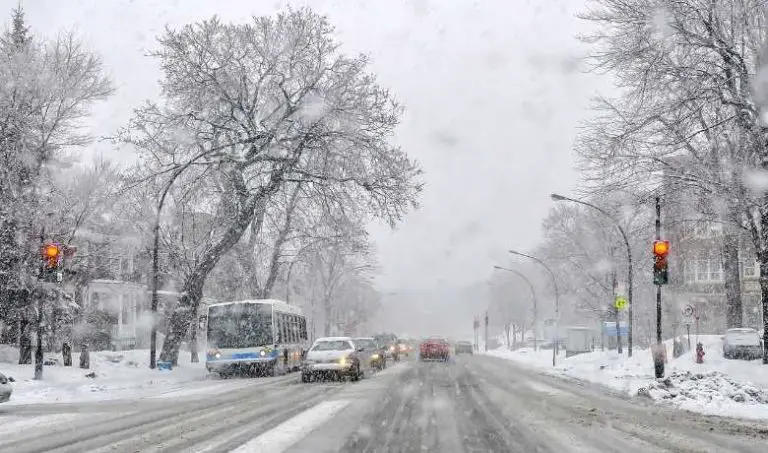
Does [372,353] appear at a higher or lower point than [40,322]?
lower

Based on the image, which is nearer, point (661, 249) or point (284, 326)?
point (661, 249)

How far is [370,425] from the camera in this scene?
38.3 ft

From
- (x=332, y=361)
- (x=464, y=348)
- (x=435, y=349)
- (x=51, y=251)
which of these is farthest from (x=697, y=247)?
(x=464, y=348)

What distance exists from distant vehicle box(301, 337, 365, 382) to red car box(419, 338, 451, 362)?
84.7 ft

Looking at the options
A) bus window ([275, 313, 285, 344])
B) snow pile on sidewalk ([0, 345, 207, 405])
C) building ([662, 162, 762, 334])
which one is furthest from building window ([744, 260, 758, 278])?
snow pile on sidewalk ([0, 345, 207, 405])

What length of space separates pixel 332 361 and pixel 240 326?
5.80 meters

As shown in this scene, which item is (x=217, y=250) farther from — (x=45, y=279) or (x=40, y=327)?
(x=40, y=327)

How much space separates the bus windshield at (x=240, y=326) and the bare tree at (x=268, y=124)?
147 cm

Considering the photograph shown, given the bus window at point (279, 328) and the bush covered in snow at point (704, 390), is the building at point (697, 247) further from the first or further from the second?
the bus window at point (279, 328)

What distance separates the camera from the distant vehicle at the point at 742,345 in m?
32.0

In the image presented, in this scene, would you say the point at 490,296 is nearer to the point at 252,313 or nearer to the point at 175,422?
the point at 252,313

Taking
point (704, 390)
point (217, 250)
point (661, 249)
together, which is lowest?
point (704, 390)

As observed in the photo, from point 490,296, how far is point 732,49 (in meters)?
103

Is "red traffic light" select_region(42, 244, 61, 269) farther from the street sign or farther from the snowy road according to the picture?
the street sign
